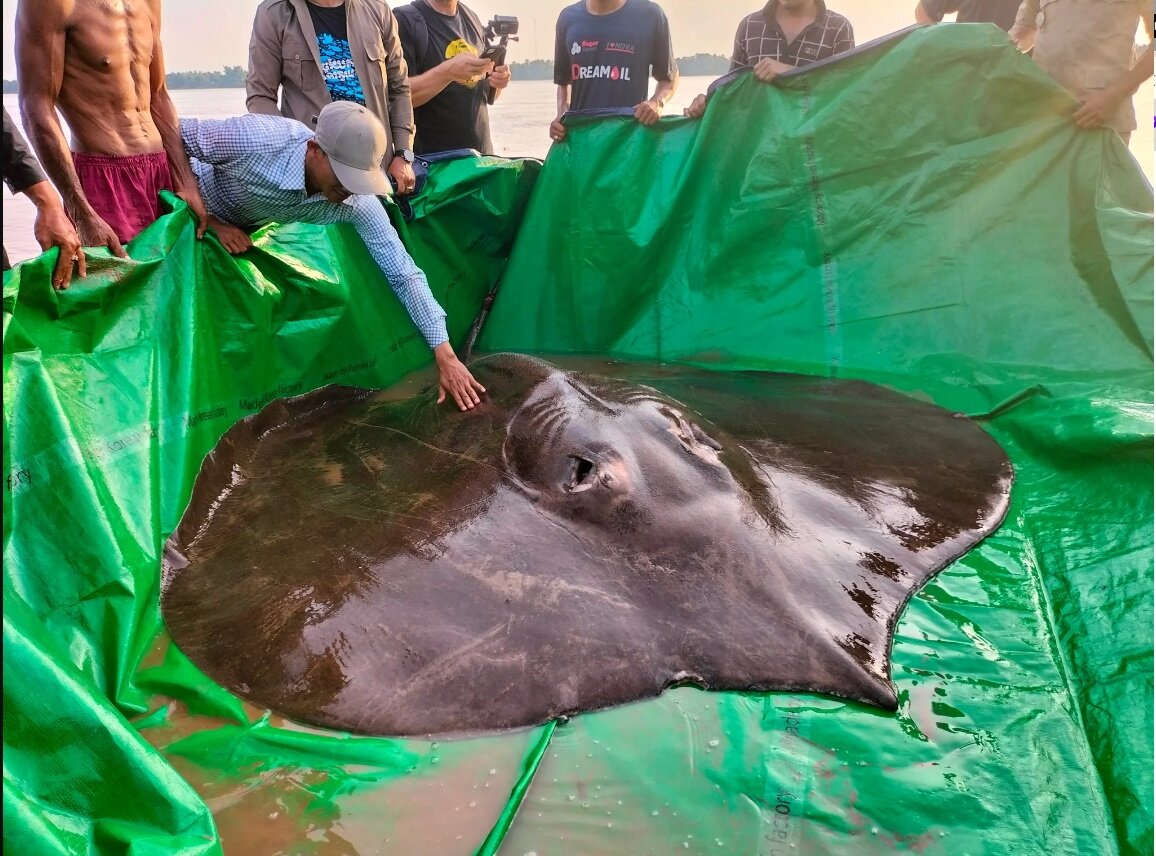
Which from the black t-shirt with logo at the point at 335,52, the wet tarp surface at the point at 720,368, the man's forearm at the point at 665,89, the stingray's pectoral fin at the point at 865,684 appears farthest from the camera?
the man's forearm at the point at 665,89

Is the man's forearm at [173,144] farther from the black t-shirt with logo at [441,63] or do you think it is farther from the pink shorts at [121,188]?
the black t-shirt with logo at [441,63]

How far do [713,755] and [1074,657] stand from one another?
1118mm

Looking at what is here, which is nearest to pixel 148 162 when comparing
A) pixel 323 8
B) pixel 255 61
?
pixel 255 61

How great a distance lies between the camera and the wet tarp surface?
193 centimetres

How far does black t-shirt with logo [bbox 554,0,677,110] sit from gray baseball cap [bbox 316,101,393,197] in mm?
2477

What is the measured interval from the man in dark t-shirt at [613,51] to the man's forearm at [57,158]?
327 cm

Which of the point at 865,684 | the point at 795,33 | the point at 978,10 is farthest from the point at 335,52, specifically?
the point at 978,10

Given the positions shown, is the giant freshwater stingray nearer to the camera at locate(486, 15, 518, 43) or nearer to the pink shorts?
the pink shorts

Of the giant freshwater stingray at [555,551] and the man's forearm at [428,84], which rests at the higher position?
the man's forearm at [428,84]

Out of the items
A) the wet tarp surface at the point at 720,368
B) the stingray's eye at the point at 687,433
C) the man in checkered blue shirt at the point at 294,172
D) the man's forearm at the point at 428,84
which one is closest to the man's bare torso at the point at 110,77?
the man in checkered blue shirt at the point at 294,172

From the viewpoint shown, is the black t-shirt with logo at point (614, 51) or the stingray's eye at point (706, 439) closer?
the stingray's eye at point (706, 439)

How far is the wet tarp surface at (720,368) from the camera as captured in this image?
6.35 ft

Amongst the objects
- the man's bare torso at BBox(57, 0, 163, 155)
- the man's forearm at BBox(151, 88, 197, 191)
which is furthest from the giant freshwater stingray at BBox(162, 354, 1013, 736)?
the man's bare torso at BBox(57, 0, 163, 155)

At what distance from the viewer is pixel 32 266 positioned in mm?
2533
